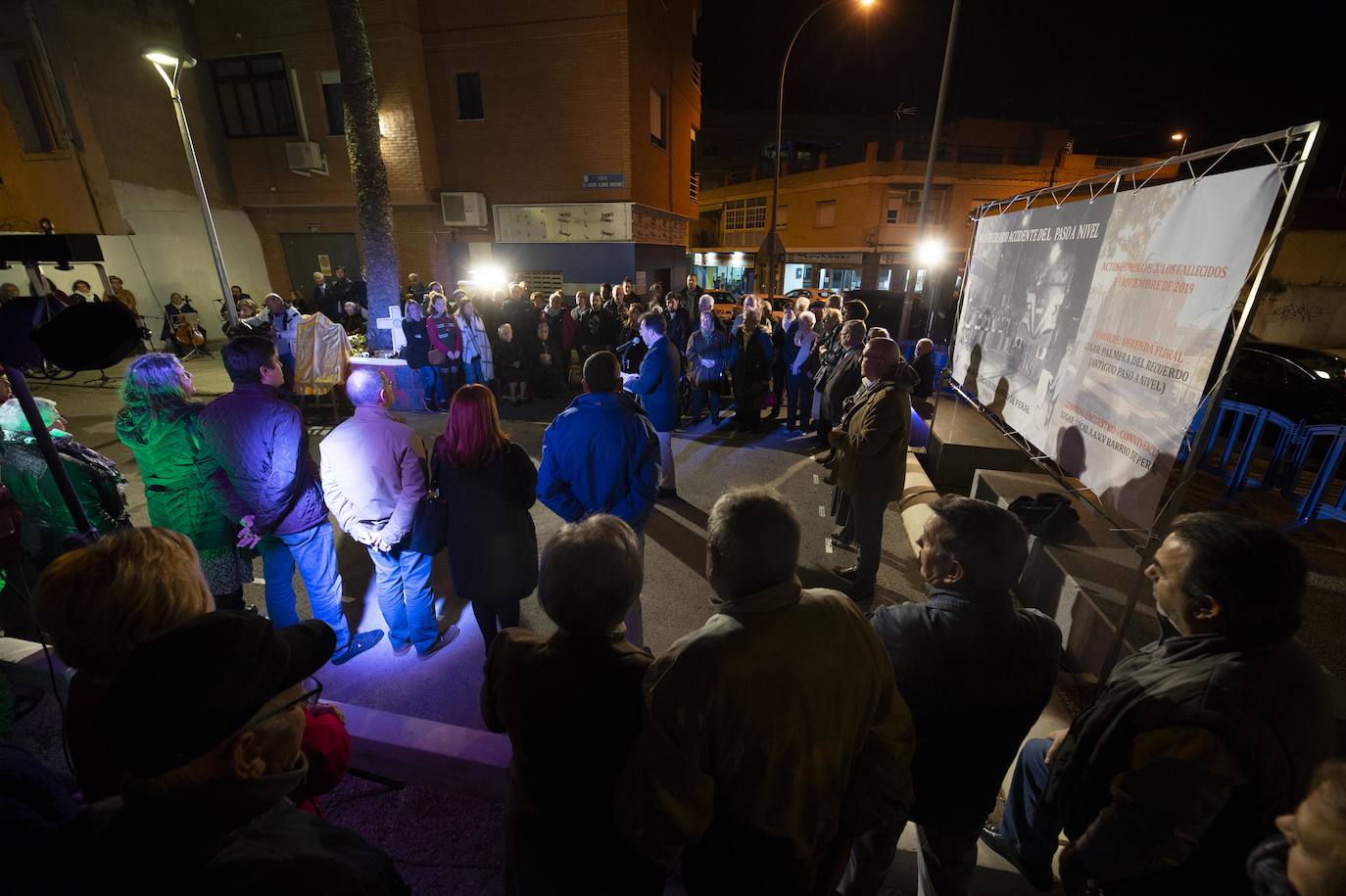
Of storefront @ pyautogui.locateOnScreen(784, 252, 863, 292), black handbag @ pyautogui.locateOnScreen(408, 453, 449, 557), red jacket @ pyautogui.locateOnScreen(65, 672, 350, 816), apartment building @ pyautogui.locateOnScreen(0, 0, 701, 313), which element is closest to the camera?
red jacket @ pyautogui.locateOnScreen(65, 672, 350, 816)

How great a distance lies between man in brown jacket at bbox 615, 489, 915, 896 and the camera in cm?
139

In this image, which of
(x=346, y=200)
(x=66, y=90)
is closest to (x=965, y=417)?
(x=346, y=200)

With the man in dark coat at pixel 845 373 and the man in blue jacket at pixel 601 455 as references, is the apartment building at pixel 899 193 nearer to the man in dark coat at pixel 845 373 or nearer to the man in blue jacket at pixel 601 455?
Answer: the man in dark coat at pixel 845 373

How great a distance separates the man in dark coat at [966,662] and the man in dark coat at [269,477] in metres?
2.98

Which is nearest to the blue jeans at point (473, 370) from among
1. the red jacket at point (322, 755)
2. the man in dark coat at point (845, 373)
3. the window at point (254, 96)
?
the man in dark coat at point (845, 373)

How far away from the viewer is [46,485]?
3.01 m

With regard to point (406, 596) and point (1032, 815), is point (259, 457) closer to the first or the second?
point (406, 596)

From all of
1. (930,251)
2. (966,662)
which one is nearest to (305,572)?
(966,662)

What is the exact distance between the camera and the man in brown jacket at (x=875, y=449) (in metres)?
4.09

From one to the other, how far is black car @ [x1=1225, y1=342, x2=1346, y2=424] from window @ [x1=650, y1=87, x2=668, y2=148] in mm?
15371

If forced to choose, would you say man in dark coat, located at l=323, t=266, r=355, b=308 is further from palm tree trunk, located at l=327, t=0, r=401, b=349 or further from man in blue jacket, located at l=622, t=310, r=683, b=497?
man in blue jacket, located at l=622, t=310, r=683, b=497

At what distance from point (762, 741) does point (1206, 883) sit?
55.2 inches

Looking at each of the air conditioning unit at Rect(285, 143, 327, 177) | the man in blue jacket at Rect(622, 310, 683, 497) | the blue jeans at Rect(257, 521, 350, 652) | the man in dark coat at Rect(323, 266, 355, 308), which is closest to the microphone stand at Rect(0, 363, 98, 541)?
the blue jeans at Rect(257, 521, 350, 652)

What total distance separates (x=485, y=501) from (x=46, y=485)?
8.02 ft
